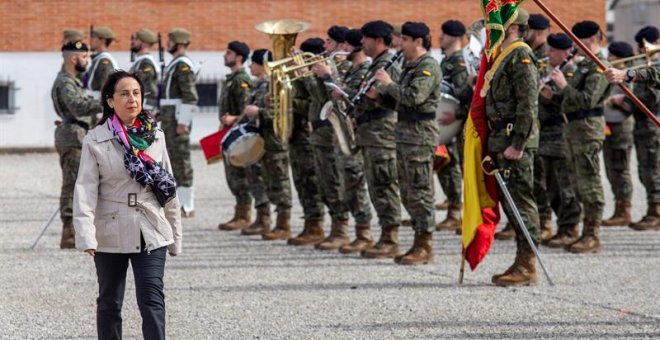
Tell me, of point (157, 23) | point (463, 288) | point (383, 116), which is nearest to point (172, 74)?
point (383, 116)

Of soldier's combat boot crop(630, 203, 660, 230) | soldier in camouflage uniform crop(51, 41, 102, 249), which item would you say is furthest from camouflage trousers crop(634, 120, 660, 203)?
soldier in camouflage uniform crop(51, 41, 102, 249)

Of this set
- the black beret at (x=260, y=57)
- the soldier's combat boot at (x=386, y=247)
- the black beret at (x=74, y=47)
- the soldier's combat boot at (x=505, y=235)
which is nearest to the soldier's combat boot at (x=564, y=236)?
the soldier's combat boot at (x=505, y=235)

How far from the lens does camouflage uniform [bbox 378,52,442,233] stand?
37.4 feet

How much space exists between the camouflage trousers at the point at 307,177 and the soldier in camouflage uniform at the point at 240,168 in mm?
1080

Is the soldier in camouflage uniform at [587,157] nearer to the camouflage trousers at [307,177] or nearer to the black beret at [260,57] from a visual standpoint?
the camouflage trousers at [307,177]

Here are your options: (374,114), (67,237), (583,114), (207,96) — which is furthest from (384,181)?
(207,96)

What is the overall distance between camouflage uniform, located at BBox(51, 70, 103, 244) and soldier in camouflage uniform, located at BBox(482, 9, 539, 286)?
13.4 ft

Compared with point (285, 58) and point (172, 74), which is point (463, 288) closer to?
point (285, 58)

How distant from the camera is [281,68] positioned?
1334cm

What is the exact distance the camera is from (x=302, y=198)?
14.0 m

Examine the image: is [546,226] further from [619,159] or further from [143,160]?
→ [143,160]

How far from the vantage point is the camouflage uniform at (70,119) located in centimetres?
1305

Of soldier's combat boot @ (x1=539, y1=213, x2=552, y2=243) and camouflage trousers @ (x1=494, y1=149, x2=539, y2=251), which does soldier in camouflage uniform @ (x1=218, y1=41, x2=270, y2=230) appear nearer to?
soldier's combat boot @ (x1=539, y1=213, x2=552, y2=243)

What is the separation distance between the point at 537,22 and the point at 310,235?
2921mm
